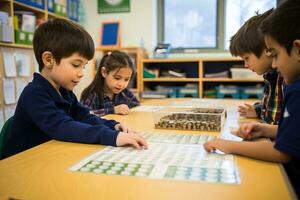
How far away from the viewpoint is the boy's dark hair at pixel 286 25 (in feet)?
2.34

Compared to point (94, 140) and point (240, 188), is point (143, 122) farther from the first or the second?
point (240, 188)

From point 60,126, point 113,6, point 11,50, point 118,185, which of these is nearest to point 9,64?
point 11,50

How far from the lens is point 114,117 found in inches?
54.5

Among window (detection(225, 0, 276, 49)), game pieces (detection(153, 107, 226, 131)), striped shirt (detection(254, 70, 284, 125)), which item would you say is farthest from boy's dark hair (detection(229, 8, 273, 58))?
window (detection(225, 0, 276, 49))

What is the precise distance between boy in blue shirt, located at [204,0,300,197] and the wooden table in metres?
0.03

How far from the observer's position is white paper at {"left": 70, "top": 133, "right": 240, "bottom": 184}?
0.58 meters

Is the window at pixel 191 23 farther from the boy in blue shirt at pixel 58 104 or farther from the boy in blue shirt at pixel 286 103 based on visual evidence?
the boy in blue shirt at pixel 286 103

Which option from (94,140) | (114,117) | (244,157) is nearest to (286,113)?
(244,157)

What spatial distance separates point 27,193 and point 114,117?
0.89 metres

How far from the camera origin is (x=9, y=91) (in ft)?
8.38

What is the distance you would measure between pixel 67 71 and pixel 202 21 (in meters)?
3.06

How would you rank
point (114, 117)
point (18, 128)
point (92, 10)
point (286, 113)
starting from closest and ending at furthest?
point (286, 113)
point (18, 128)
point (114, 117)
point (92, 10)

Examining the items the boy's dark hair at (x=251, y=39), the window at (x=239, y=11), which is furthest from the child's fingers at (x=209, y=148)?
the window at (x=239, y=11)

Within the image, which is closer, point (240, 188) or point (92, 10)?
point (240, 188)
